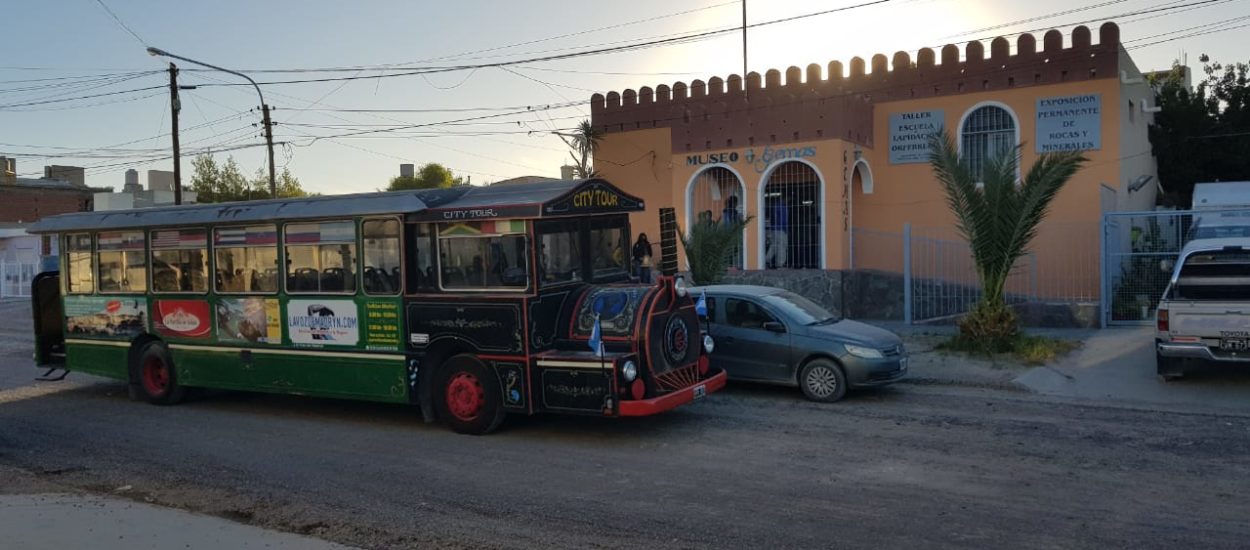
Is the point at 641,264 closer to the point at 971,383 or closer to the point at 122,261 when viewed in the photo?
the point at 971,383

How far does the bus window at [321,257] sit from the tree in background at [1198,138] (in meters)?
24.8

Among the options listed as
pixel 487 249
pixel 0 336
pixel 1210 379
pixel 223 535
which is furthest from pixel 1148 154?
pixel 0 336

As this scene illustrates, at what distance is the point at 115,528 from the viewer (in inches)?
259

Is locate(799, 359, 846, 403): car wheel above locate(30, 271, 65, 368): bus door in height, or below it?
below

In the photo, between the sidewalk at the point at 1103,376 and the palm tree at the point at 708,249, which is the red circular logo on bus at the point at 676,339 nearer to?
the sidewalk at the point at 1103,376

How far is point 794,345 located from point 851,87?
13175 millimetres

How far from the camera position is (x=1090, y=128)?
2055cm

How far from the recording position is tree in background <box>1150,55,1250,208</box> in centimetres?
2717

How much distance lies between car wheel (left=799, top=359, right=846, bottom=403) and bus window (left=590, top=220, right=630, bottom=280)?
8.64 ft

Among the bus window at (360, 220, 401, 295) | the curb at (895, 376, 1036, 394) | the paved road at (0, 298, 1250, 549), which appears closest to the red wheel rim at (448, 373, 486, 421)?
the paved road at (0, 298, 1250, 549)

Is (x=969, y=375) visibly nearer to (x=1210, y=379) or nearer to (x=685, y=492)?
(x=1210, y=379)

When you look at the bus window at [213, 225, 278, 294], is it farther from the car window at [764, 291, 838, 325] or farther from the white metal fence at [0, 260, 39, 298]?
the white metal fence at [0, 260, 39, 298]

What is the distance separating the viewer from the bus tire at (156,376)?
481 inches

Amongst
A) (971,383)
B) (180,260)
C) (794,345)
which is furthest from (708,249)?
(180,260)
